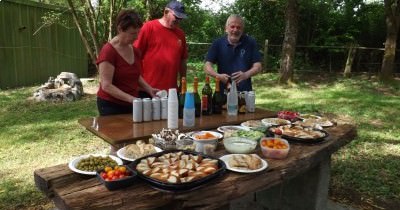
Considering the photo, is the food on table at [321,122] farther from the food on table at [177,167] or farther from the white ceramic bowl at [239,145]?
the food on table at [177,167]

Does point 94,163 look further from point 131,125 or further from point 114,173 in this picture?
point 131,125

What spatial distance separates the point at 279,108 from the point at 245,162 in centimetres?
603

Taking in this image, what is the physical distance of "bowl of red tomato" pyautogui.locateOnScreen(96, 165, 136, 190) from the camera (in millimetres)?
1783

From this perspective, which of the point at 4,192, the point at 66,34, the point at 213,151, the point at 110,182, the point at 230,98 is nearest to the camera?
the point at 110,182

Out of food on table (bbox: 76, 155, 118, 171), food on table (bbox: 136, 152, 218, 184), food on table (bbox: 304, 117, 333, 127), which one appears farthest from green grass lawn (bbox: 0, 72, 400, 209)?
food on table (bbox: 136, 152, 218, 184)

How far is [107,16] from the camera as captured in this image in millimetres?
12461

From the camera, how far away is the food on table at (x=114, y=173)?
1824mm

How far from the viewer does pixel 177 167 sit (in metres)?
1.95

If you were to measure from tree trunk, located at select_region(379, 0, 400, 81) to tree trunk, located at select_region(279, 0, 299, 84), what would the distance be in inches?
110

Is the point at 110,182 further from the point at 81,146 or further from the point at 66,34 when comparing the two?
the point at 66,34

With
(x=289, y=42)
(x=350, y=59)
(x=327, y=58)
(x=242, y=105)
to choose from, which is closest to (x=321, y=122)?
(x=242, y=105)

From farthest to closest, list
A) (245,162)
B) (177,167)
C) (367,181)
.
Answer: (367,181), (245,162), (177,167)

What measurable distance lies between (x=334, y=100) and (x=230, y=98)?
21.3 feet

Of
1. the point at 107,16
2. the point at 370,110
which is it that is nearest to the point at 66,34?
the point at 107,16
